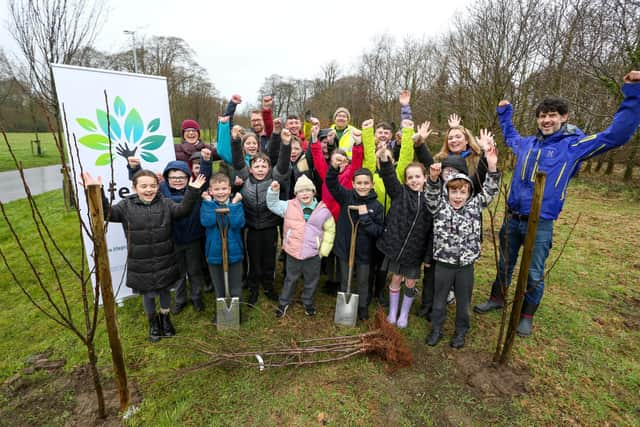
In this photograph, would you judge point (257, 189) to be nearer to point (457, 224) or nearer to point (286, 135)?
point (286, 135)

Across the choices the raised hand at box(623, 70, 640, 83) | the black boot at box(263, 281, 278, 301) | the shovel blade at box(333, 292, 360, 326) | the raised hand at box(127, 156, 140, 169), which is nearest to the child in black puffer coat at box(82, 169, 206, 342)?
the raised hand at box(127, 156, 140, 169)

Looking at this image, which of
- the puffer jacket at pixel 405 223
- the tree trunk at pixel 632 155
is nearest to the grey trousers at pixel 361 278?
the puffer jacket at pixel 405 223

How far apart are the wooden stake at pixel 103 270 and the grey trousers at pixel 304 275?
1792 mm

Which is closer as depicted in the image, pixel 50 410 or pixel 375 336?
pixel 50 410

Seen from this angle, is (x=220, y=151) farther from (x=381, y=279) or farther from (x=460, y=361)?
(x=460, y=361)

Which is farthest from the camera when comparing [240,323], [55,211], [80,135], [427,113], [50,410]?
[427,113]

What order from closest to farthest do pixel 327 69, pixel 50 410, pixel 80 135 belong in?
pixel 50 410
pixel 80 135
pixel 327 69

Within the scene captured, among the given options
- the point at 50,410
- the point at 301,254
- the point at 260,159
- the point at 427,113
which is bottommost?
the point at 50,410

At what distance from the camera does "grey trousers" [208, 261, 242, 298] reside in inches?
136

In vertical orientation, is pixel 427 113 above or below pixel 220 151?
above

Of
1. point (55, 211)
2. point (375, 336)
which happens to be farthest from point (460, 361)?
point (55, 211)

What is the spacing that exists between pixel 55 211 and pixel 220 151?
645 cm

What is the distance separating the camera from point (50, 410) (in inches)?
93.9

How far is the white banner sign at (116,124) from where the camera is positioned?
3.23m
